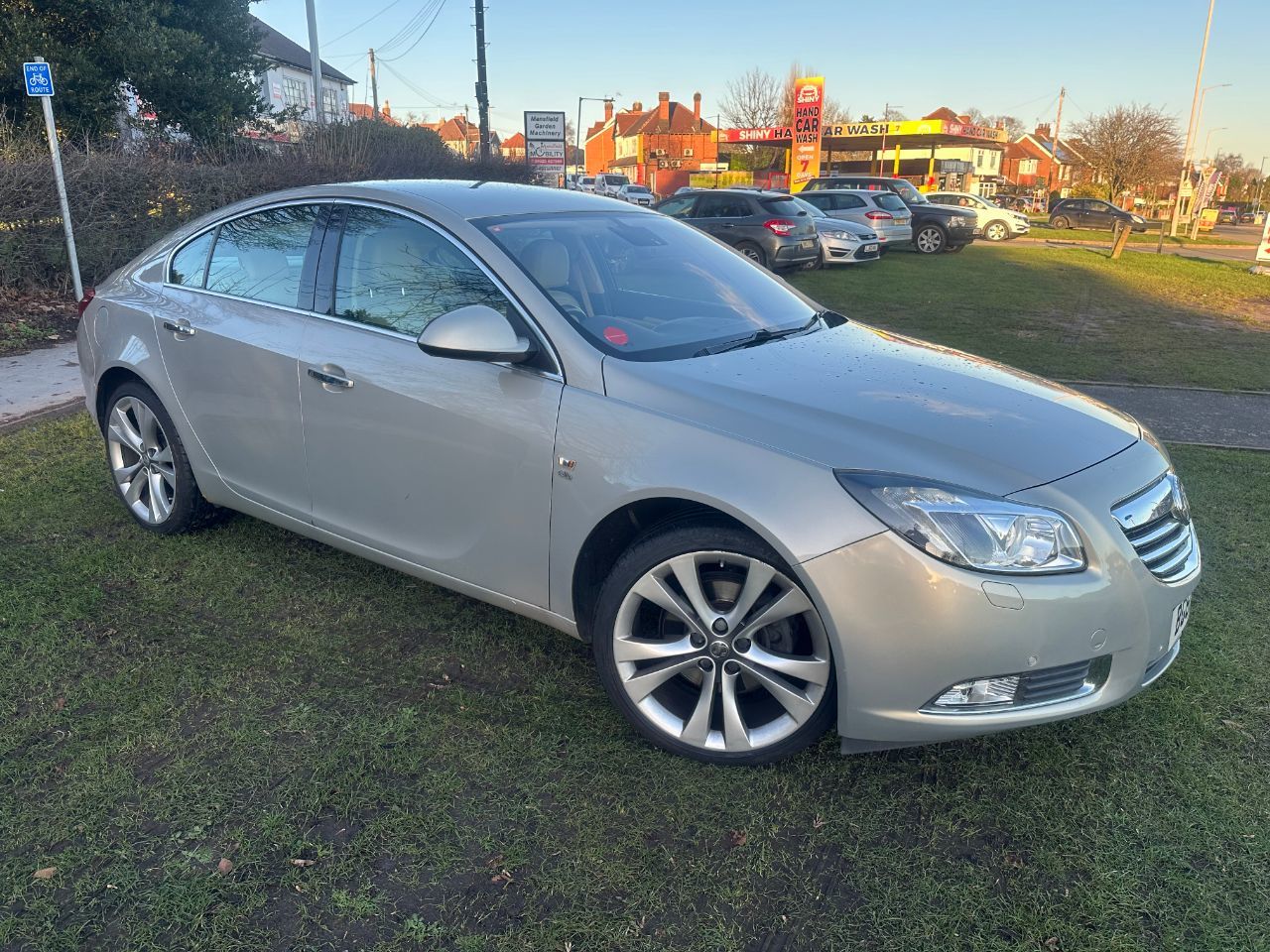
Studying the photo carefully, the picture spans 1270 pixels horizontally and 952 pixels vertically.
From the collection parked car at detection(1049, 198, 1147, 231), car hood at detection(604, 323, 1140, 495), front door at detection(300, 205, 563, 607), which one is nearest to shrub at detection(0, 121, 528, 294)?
front door at detection(300, 205, 563, 607)

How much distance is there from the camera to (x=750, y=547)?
2598mm

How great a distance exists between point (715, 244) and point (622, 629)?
2035mm

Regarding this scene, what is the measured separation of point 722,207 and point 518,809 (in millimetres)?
15643

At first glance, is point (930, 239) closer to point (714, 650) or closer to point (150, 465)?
point (150, 465)

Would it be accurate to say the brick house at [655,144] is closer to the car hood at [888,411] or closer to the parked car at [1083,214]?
the parked car at [1083,214]

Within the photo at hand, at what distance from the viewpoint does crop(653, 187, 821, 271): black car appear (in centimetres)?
1627

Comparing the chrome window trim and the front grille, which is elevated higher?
the chrome window trim

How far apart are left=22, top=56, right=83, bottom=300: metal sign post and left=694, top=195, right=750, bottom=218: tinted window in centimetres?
1031

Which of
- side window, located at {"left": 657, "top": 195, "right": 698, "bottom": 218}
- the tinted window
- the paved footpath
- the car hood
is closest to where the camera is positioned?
the car hood

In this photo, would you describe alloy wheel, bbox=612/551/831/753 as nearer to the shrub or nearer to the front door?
the front door

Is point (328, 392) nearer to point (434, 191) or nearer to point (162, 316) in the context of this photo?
point (434, 191)

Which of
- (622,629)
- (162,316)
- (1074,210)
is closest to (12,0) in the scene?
(162,316)

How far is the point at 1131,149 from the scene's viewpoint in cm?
4572

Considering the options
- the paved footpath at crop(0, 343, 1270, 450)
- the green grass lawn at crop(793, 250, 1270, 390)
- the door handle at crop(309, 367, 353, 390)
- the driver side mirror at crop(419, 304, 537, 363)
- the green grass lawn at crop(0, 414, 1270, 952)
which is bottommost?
the green grass lawn at crop(793, 250, 1270, 390)
